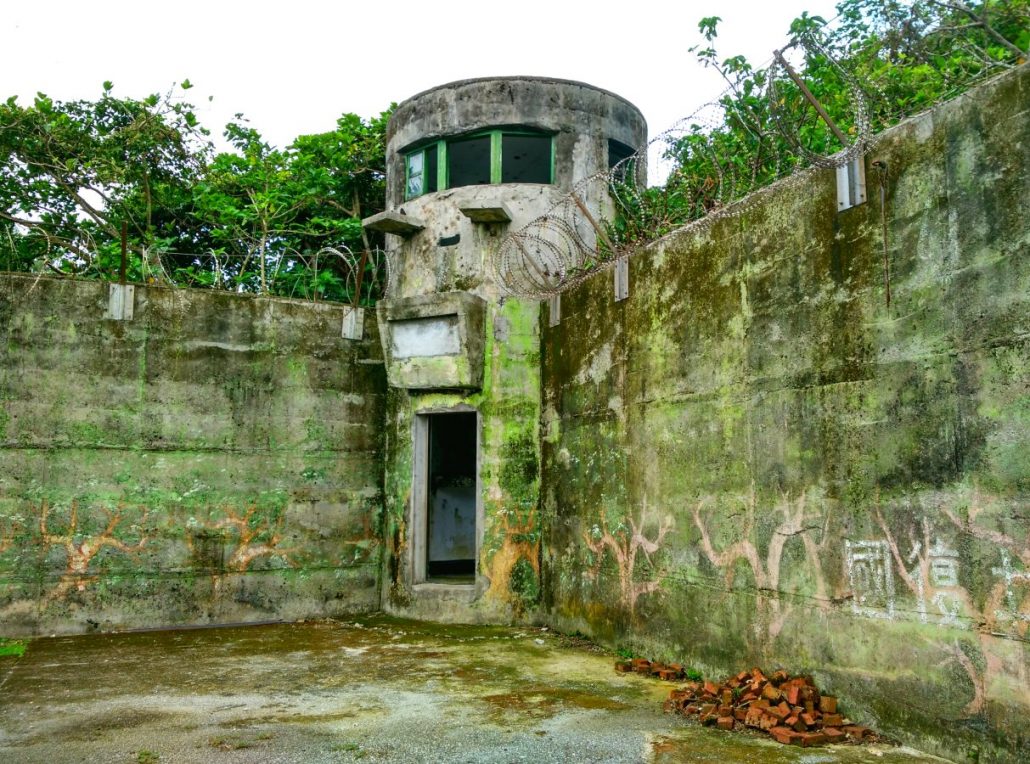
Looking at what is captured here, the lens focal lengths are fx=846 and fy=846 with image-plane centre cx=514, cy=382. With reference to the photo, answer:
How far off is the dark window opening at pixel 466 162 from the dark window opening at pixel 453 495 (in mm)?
3874

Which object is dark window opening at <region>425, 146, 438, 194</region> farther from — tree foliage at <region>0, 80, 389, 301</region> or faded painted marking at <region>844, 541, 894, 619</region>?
faded painted marking at <region>844, 541, 894, 619</region>

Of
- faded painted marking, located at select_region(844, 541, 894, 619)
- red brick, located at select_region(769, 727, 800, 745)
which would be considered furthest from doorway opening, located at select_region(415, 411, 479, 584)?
faded painted marking, located at select_region(844, 541, 894, 619)

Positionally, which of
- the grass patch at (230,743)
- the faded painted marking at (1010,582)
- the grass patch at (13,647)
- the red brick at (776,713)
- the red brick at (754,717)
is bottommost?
→ the grass patch at (13,647)

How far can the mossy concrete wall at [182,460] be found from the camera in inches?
332

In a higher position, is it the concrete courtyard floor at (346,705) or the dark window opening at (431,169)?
the dark window opening at (431,169)

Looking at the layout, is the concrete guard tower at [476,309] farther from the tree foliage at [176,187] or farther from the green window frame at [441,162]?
the tree foliage at [176,187]

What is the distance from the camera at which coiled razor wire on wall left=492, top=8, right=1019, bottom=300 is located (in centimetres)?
511

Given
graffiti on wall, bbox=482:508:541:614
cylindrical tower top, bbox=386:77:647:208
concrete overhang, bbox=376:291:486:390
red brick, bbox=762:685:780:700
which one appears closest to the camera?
red brick, bbox=762:685:780:700

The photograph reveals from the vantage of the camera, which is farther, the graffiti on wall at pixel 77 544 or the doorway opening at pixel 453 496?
the doorway opening at pixel 453 496

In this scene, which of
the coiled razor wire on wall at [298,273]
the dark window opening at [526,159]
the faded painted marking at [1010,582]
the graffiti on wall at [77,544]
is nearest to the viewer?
the faded painted marking at [1010,582]

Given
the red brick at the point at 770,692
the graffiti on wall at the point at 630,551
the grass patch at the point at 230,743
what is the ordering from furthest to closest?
1. the graffiti on wall at the point at 630,551
2. the red brick at the point at 770,692
3. the grass patch at the point at 230,743

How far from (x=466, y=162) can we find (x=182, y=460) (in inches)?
180

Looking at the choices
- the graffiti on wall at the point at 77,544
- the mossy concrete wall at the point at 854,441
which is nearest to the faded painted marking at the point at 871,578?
the mossy concrete wall at the point at 854,441

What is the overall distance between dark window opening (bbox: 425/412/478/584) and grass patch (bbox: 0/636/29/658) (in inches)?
221
